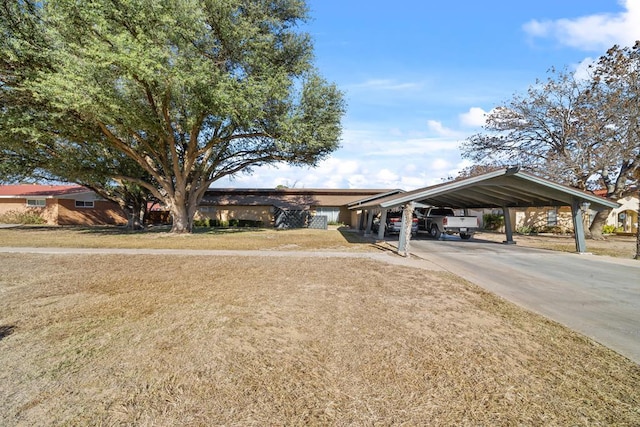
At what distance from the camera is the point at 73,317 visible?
203 inches

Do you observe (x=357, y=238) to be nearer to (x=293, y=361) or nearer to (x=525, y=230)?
(x=293, y=361)

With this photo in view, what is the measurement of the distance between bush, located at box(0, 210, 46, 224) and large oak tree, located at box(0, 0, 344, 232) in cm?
1783

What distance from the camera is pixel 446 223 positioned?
1991 centimetres

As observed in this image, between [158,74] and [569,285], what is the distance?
16.1m

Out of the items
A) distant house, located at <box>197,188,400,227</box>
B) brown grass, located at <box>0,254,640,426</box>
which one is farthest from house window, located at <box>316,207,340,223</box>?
brown grass, located at <box>0,254,640,426</box>

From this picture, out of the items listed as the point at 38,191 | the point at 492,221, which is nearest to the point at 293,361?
the point at 492,221

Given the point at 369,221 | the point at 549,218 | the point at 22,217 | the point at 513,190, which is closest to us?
the point at 513,190

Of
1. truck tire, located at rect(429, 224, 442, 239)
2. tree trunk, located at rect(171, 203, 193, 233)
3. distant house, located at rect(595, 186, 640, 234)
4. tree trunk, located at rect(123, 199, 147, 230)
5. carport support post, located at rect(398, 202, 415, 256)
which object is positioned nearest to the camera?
carport support post, located at rect(398, 202, 415, 256)

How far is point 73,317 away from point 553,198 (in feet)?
58.7

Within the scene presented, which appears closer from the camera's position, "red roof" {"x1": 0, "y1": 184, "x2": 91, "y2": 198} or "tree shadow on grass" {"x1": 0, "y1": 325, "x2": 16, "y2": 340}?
"tree shadow on grass" {"x1": 0, "y1": 325, "x2": 16, "y2": 340}

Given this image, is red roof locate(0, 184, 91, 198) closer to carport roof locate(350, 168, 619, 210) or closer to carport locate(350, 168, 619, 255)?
carport locate(350, 168, 619, 255)

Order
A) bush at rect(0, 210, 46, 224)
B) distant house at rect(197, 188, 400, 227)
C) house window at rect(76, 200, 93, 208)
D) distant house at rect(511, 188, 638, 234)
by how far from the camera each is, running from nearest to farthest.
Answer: distant house at rect(511, 188, 638, 234), bush at rect(0, 210, 46, 224), house window at rect(76, 200, 93, 208), distant house at rect(197, 188, 400, 227)

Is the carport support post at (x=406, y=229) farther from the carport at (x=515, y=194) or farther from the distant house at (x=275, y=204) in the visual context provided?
the distant house at (x=275, y=204)

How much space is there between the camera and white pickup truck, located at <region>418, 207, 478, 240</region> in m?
19.7
